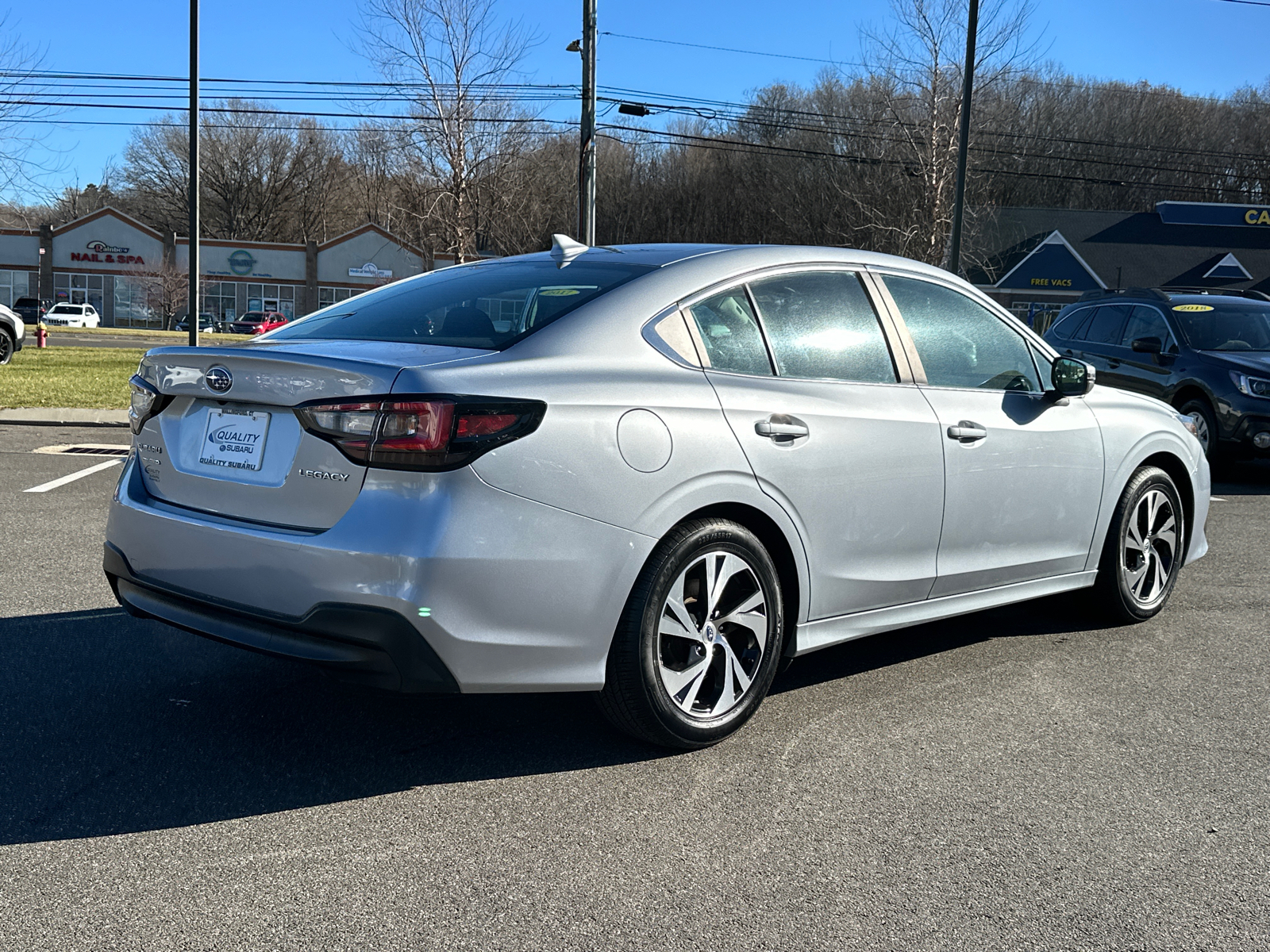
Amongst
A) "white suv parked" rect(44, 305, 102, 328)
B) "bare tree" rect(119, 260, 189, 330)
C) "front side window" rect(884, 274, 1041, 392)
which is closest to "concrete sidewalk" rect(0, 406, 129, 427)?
"front side window" rect(884, 274, 1041, 392)

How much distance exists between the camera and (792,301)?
4211 millimetres

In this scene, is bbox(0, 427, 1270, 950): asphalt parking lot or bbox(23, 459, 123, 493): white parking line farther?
bbox(23, 459, 123, 493): white parking line

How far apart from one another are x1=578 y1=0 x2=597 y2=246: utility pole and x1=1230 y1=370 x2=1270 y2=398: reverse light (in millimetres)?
14171

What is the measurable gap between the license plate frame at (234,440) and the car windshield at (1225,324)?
1072 centimetres

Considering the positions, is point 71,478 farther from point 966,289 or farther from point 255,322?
point 255,322

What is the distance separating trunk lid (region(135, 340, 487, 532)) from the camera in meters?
3.23

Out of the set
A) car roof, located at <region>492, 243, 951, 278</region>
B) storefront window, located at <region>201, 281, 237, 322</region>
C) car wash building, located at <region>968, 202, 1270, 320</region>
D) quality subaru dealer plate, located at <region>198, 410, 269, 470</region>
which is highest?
car wash building, located at <region>968, 202, 1270, 320</region>

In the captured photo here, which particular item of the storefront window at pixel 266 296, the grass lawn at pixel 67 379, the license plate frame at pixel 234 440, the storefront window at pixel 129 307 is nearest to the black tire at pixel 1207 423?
the license plate frame at pixel 234 440

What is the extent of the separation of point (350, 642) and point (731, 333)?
64.7 inches

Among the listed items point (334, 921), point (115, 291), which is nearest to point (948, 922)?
point (334, 921)

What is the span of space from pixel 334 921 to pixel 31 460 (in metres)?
8.87

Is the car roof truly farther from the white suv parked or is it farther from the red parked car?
the white suv parked

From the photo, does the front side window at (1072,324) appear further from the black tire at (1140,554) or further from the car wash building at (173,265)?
the car wash building at (173,265)

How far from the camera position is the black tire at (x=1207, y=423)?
11234mm
